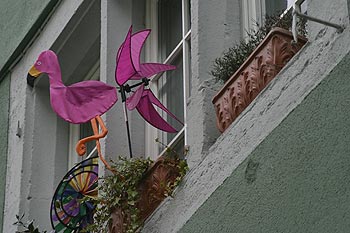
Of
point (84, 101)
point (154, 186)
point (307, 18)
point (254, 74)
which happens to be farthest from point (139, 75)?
point (307, 18)

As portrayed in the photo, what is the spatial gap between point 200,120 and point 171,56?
1358 millimetres

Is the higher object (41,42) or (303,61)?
(41,42)

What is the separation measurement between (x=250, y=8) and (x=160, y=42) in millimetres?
1271

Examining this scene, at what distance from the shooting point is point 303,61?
5828 mm

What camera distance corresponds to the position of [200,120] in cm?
668

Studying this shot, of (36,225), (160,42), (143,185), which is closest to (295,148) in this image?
(143,185)

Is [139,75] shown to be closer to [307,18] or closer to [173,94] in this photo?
[173,94]

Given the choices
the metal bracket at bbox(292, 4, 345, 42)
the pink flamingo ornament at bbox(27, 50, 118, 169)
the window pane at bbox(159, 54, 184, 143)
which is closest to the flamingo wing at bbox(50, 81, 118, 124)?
the pink flamingo ornament at bbox(27, 50, 118, 169)

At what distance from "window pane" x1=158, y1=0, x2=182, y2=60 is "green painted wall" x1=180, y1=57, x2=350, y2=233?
2.18 meters

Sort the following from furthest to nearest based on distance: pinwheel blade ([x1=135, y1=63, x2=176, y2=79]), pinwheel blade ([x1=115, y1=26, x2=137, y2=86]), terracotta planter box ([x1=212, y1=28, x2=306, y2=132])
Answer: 1. pinwheel blade ([x1=135, y1=63, x2=176, y2=79])
2. pinwheel blade ([x1=115, y1=26, x2=137, y2=86])
3. terracotta planter box ([x1=212, y1=28, x2=306, y2=132])

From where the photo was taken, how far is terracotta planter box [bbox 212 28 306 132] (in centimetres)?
609

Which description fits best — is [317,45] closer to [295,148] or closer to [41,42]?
[295,148]

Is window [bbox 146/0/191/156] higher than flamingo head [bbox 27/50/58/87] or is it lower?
lower

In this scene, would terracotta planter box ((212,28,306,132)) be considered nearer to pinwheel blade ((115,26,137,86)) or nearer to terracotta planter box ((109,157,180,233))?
terracotta planter box ((109,157,180,233))
